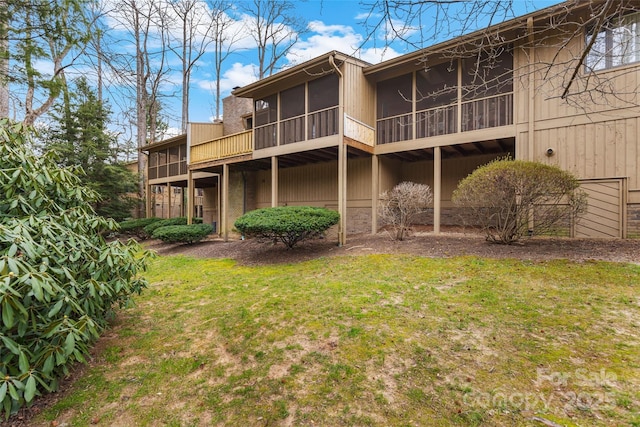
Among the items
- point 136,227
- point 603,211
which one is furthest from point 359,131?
point 136,227

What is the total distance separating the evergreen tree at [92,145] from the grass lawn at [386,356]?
15380mm

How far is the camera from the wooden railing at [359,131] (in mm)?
9351

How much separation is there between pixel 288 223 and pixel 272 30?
2001 centimetres

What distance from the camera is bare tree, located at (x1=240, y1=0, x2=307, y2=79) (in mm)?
21656

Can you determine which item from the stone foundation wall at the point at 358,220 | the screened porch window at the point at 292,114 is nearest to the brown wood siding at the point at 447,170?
the stone foundation wall at the point at 358,220

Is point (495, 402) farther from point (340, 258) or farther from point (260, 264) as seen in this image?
point (260, 264)

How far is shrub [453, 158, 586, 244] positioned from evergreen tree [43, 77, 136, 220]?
17.4 meters

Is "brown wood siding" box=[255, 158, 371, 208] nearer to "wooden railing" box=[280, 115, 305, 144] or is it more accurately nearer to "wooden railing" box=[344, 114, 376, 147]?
"wooden railing" box=[344, 114, 376, 147]

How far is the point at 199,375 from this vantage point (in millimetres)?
3166

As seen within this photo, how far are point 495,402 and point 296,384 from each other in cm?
166

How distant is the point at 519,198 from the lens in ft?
21.5

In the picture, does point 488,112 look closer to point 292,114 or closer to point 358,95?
point 358,95

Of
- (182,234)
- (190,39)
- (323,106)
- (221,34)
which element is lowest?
(182,234)

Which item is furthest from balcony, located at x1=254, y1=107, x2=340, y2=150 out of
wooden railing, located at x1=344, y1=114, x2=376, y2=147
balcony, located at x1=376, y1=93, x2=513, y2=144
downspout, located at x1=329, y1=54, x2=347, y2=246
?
balcony, located at x1=376, y1=93, x2=513, y2=144
